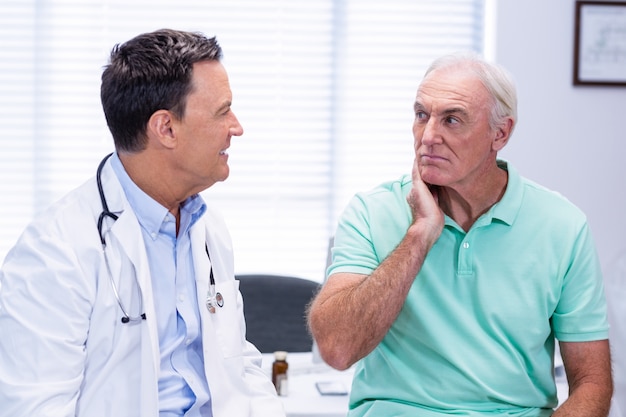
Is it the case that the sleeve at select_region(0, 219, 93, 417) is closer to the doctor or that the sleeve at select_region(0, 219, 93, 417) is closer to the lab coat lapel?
the doctor

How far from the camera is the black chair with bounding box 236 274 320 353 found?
3.08m

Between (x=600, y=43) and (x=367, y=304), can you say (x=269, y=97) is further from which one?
(x=367, y=304)

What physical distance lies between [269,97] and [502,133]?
1862mm

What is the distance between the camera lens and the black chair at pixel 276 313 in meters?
3.08

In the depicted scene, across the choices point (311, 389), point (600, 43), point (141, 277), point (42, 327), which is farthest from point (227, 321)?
point (600, 43)

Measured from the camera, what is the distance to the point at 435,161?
1954 millimetres

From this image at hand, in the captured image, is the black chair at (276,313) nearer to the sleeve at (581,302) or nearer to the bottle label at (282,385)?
the bottle label at (282,385)

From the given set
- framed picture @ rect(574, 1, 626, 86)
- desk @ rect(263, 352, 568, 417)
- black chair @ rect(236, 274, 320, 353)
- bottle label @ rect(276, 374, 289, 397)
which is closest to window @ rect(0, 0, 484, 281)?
framed picture @ rect(574, 1, 626, 86)

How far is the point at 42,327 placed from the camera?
4.99 feet

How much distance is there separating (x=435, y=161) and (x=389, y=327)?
42 centimetres

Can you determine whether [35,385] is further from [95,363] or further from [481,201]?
[481,201]

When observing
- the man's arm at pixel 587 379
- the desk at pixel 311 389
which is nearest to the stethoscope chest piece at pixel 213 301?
the desk at pixel 311 389

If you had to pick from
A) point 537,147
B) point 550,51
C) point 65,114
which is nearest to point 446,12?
point 550,51

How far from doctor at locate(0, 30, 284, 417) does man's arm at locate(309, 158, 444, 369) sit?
0.64 feet
